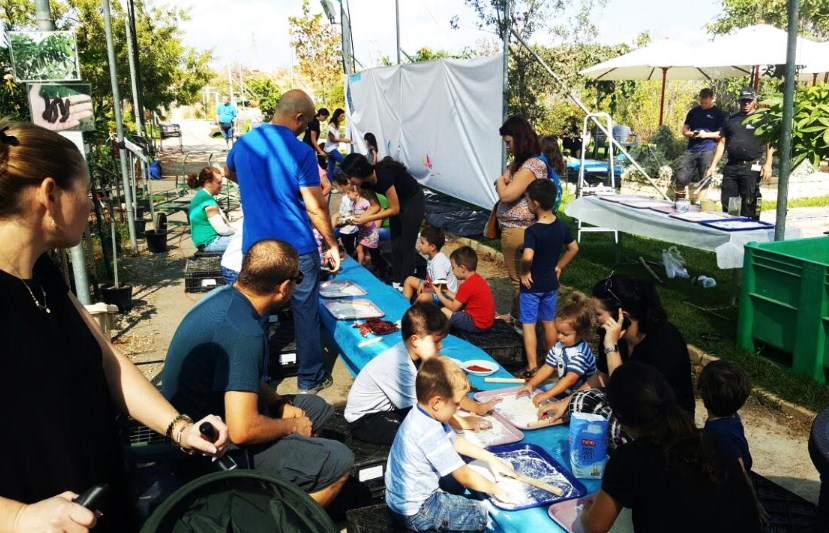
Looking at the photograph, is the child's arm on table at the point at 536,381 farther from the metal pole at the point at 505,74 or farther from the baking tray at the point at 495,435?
the metal pole at the point at 505,74

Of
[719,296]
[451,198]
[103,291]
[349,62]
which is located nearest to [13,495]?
[103,291]

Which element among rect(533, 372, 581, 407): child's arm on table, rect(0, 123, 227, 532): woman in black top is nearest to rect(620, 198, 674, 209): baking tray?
rect(533, 372, 581, 407): child's arm on table

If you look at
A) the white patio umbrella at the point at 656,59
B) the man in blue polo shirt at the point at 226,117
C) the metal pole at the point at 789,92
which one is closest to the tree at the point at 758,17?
the white patio umbrella at the point at 656,59

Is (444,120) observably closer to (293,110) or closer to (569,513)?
(293,110)

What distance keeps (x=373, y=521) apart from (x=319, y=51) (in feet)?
109

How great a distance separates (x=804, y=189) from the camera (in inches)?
576

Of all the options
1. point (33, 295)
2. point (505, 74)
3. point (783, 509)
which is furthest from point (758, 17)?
point (33, 295)

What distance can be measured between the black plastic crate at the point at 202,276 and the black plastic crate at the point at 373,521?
4.16 meters

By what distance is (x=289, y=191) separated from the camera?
4.94 metres

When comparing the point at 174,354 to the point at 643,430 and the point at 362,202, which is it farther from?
the point at 362,202

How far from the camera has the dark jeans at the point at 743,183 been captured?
8.87 meters

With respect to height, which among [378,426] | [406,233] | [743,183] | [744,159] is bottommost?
[378,426]

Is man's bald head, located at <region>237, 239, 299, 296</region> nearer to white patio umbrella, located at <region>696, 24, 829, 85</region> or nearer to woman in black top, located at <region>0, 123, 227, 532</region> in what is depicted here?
woman in black top, located at <region>0, 123, 227, 532</region>

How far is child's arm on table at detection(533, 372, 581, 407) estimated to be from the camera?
366 cm
